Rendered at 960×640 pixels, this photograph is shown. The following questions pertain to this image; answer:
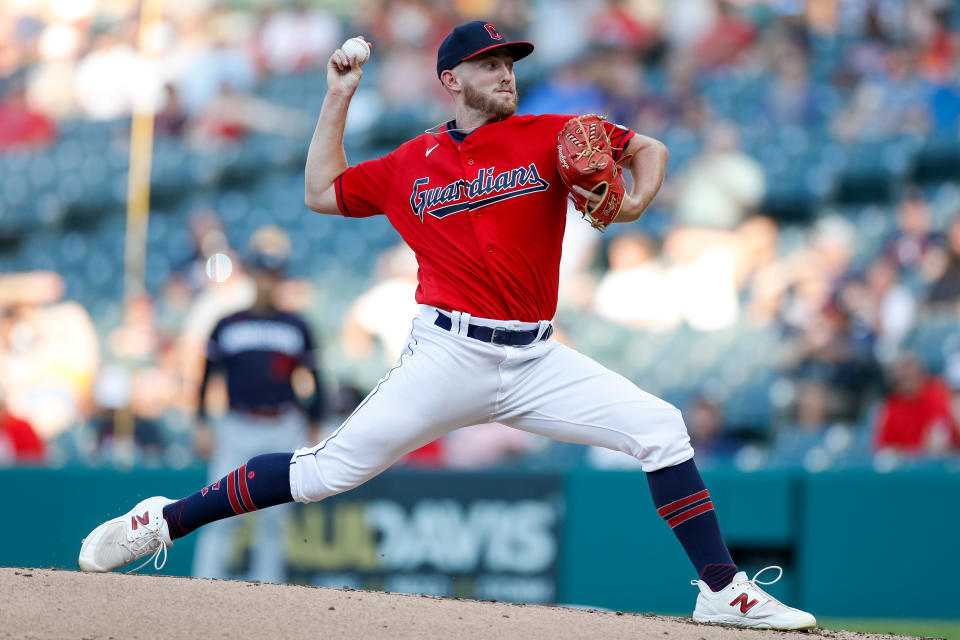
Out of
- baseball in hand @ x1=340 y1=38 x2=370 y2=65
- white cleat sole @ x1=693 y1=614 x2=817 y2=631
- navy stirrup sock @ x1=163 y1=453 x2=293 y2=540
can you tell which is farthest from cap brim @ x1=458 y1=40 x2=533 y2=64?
white cleat sole @ x1=693 y1=614 x2=817 y2=631

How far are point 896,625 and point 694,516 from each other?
10.9ft

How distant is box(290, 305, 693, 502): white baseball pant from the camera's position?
3.73 meters

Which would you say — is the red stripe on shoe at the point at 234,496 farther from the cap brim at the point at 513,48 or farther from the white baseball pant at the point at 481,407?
the cap brim at the point at 513,48

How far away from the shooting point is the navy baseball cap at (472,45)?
3865mm

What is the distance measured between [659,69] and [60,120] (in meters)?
6.23

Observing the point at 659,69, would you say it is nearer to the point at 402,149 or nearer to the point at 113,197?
the point at 113,197

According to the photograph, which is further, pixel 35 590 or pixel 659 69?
pixel 659 69

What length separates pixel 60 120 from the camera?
41.9ft

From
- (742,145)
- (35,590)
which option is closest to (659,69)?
(742,145)

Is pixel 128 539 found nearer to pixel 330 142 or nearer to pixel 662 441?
pixel 330 142

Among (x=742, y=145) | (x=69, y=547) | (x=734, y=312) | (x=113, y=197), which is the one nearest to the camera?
(x=69, y=547)

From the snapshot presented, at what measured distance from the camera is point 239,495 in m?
Result: 3.93

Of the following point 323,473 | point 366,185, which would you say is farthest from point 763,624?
point 366,185

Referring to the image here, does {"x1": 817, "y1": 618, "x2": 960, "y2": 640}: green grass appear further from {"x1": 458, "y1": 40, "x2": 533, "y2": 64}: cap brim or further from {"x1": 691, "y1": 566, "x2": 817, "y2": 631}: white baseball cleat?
{"x1": 458, "y1": 40, "x2": 533, "y2": 64}: cap brim
